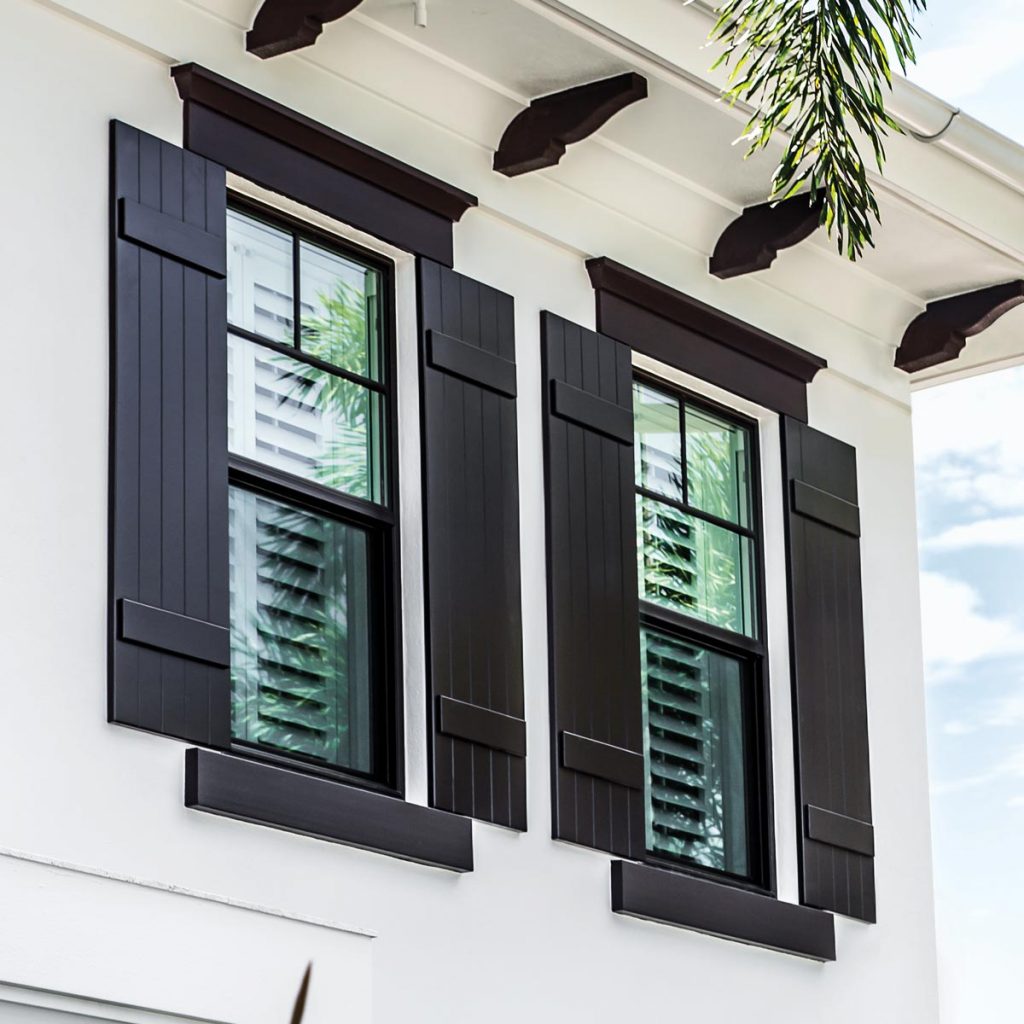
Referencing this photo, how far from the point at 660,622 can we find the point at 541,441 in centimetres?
82

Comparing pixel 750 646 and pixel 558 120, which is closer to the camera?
pixel 558 120

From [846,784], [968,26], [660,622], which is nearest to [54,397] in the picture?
[660,622]

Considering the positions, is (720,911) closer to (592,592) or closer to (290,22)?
(592,592)

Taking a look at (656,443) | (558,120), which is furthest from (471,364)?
(656,443)

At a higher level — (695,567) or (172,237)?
(172,237)

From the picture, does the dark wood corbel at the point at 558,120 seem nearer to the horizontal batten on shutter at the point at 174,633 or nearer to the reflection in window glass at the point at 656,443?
the reflection in window glass at the point at 656,443

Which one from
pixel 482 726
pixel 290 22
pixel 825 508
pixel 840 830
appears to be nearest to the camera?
pixel 290 22

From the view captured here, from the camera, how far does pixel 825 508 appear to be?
29.0 ft

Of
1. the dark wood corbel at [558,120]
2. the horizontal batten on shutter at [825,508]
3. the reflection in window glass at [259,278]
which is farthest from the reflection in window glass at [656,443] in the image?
the reflection in window glass at [259,278]

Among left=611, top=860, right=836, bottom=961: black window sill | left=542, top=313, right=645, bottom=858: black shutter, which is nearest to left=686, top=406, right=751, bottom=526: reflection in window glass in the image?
left=542, top=313, right=645, bottom=858: black shutter

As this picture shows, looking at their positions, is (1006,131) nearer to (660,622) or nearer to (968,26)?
(968,26)

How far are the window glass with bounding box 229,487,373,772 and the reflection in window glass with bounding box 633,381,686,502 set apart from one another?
142 cm

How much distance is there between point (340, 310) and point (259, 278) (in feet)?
1.12

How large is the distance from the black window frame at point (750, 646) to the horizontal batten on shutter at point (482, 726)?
95 cm
